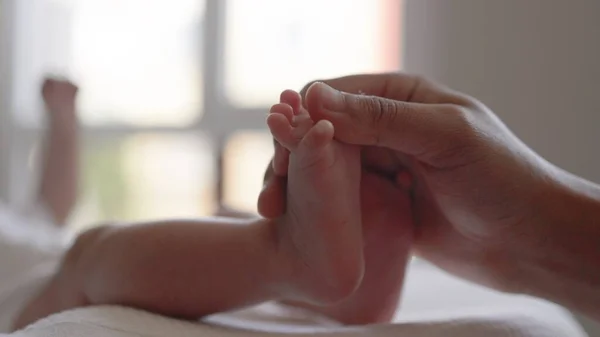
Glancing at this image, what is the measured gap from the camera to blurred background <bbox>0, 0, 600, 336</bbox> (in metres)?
1.61

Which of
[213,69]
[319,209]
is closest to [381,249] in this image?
[319,209]

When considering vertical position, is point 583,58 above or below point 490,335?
above

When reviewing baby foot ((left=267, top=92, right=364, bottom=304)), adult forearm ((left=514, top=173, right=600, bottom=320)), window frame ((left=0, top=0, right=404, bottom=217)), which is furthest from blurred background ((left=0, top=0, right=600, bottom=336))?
baby foot ((left=267, top=92, right=364, bottom=304))

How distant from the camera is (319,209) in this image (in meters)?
0.60

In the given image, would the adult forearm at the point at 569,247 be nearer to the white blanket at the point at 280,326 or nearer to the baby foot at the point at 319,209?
the white blanket at the point at 280,326

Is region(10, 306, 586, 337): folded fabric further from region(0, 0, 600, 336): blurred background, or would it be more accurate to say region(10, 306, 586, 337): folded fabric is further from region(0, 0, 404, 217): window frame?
region(0, 0, 404, 217): window frame

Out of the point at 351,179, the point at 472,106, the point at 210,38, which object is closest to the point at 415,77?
the point at 472,106

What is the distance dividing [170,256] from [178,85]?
1.60 meters

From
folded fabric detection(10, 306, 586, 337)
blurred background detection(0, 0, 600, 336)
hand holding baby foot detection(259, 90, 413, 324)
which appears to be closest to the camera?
folded fabric detection(10, 306, 586, 337)

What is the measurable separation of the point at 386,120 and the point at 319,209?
11 centimetres

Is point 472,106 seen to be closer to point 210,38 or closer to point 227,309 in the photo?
point 227,309

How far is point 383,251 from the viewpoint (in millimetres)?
709

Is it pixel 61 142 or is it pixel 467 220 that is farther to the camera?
pixel 61 142

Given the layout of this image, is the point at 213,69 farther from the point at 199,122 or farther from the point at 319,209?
the point at 319,209
